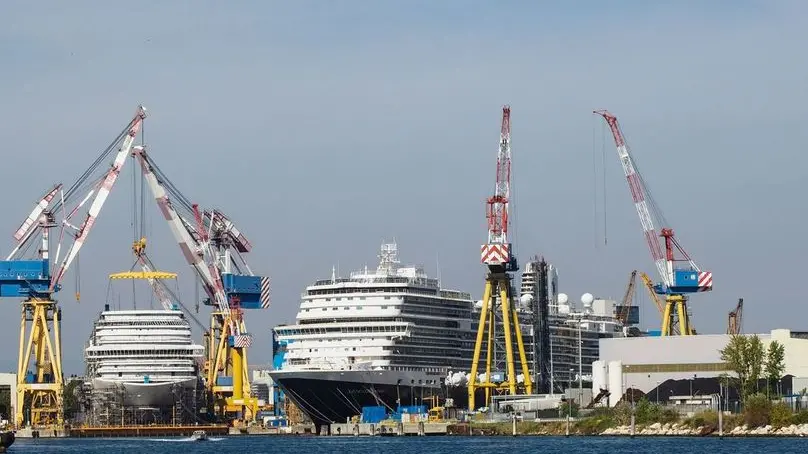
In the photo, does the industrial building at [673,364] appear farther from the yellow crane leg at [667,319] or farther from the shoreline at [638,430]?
the yellow crane leg at [667,319]

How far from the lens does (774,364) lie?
15075cm

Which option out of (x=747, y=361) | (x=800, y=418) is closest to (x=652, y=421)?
(x=747, y=361)

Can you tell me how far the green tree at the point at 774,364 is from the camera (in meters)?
151

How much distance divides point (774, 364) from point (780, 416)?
18.7 meters

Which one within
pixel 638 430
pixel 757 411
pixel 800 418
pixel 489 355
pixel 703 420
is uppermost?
pixel 489 355

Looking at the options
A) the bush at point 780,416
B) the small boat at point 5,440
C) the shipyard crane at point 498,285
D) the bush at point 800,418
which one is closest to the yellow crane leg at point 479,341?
the shipyard crane at point 498,285

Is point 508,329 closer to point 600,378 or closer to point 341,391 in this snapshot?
point 600,378

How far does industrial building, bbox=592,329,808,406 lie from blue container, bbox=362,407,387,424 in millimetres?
20356

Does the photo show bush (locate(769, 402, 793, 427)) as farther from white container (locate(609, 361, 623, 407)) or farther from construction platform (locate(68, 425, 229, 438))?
construction platform (locate(68, 425, 229, 438))

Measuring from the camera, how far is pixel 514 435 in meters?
150

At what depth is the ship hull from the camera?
562ft

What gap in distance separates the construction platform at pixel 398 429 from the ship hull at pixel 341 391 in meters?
4.98

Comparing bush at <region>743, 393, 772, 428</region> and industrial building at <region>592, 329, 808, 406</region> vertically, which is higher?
industrial building at <region>592, 329, 808, 406</region>

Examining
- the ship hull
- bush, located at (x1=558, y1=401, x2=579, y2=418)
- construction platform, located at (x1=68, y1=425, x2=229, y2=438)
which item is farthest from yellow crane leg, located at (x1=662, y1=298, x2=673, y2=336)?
construction platform, located at (x1=68, y1=425, x2=229, y2=438)
